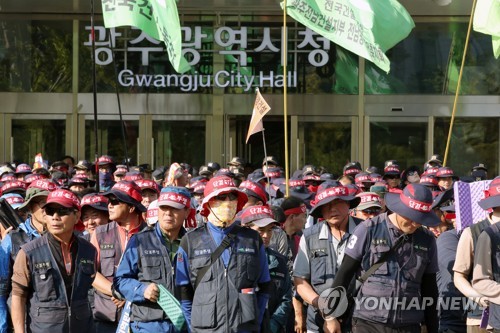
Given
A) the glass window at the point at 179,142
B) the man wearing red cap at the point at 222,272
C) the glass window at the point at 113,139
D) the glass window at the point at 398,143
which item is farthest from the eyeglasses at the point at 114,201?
the glass window at the point at 398,143

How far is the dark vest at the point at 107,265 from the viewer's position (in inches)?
346

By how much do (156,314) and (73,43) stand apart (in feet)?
57.9

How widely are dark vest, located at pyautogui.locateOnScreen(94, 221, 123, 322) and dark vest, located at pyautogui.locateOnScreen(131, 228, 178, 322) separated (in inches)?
50.1

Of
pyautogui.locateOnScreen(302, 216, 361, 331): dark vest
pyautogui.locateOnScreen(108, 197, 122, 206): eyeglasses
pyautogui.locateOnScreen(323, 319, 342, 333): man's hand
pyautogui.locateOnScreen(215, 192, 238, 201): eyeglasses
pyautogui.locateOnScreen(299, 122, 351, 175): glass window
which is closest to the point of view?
pyautogui.locateOnScreen(215, 192, 238, 201): eyeglasses

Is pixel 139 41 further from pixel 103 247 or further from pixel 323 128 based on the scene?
pixel 103 247

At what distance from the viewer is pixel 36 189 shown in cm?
940

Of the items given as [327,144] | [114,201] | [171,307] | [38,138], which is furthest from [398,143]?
[171,307]

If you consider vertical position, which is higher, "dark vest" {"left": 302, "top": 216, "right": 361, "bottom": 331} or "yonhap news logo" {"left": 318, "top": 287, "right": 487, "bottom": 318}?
"dark vest" {"left": 302, "top": 216, "right": 361, "bottom": 331}

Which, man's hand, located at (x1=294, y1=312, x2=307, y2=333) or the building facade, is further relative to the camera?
the building facade

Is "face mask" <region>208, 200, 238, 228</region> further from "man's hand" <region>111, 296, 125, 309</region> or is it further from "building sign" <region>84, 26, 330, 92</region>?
"building sign" <region>84, 26, 330, 92</region>

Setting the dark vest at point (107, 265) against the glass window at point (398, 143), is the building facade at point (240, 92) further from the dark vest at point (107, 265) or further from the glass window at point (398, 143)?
the dark vest at point (107, 265)

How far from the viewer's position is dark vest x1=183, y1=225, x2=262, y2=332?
22.9 ft

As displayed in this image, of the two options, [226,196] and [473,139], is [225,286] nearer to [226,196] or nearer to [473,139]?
[226,196]

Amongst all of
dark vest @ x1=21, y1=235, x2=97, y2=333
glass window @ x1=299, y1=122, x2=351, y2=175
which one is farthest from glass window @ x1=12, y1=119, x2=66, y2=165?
dark vest @ x1=21, y1=235, x2=97, y2=333
